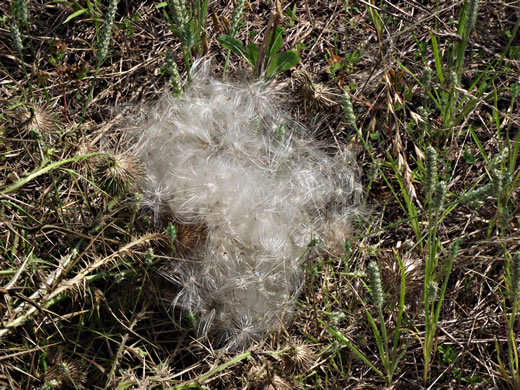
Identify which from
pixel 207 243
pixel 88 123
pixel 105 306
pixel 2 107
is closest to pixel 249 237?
pixel 207 243

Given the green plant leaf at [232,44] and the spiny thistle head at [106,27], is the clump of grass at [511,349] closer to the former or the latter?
the green plant leaf at [232,44]

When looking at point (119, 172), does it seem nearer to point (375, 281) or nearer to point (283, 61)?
point (283, 61)

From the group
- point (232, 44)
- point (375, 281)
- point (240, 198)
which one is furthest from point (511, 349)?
point (232, 44)

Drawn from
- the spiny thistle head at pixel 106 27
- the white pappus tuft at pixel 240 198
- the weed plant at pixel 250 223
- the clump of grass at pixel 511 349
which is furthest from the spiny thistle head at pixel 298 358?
the spiny thistle head at pixel 106 27

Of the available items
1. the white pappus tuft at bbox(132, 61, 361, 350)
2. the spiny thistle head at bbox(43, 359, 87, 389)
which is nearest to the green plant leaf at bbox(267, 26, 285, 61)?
the white pappus tuft at bbox(132, 61, 361, 350)

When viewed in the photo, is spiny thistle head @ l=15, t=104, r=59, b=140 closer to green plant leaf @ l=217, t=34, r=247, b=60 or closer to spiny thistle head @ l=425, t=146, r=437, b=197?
green plant leaf @ l=217, t=34, r=247, b=60

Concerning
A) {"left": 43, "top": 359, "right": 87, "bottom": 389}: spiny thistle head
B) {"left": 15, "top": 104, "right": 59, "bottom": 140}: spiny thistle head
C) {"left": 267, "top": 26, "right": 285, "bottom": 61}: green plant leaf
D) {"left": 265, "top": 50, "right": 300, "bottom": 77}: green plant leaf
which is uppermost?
{"left": 15, "top": 104, "right": 59, "bottom": 140}: spiny thistle head

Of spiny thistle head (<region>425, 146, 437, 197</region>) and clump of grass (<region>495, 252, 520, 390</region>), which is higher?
spiny thistle head (<region>425, 146, 437, 197</region>)
